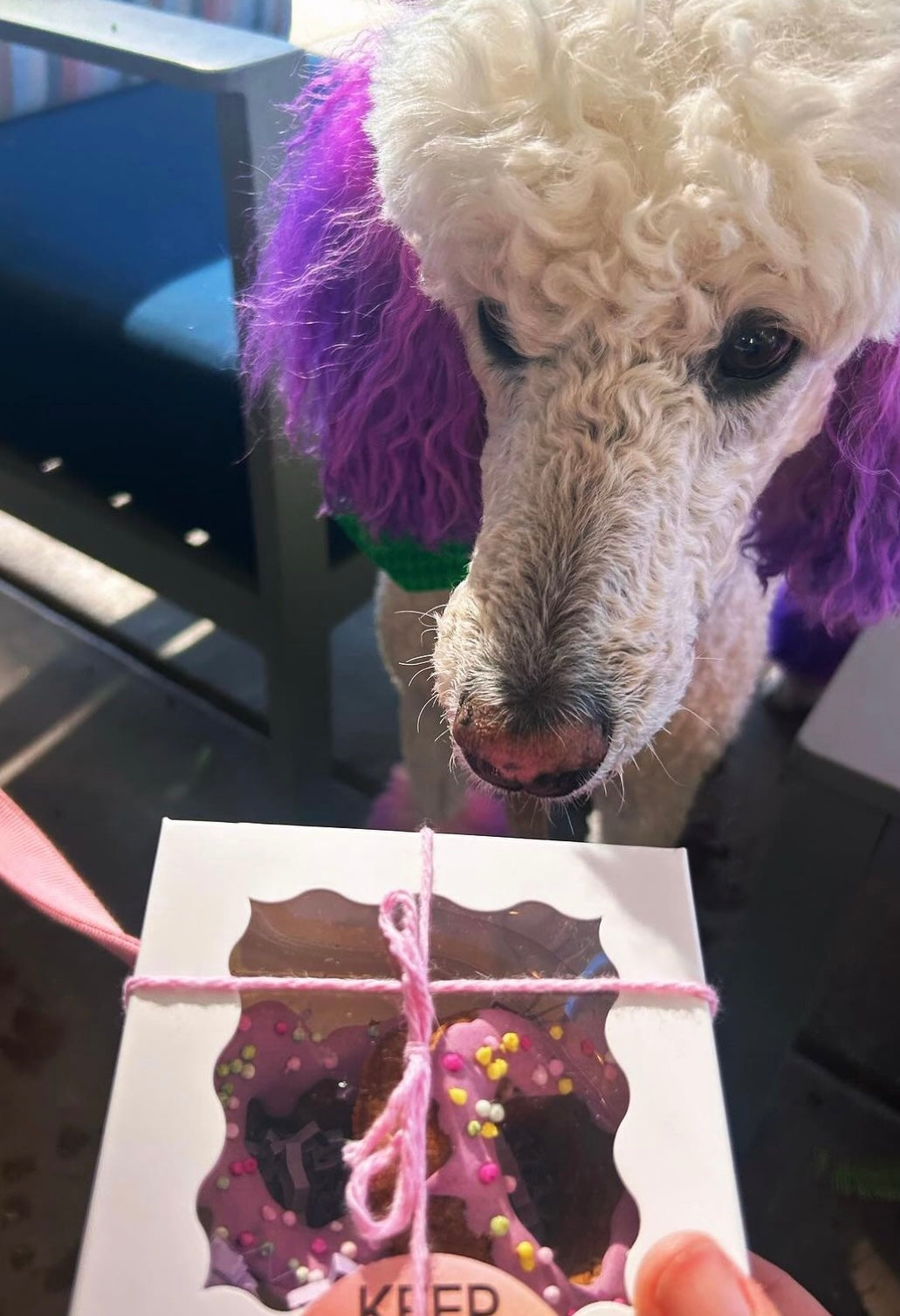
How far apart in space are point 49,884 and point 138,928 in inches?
23.3

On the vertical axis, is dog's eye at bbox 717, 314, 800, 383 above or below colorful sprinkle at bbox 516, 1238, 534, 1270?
above

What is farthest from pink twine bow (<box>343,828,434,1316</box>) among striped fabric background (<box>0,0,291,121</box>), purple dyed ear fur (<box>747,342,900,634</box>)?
striped fabric background (<box>0,0,291,121</box>)

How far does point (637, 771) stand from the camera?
2.67ft

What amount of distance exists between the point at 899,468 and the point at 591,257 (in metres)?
0.27

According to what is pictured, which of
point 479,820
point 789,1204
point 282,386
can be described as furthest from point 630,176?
point 789,1204

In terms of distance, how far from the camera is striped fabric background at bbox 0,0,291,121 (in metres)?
1.12

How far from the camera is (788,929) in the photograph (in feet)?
1.93

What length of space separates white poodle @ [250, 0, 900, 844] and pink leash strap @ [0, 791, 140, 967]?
0.18 meters

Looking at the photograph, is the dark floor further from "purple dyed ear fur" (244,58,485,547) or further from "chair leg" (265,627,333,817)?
"purple dyed ear fur" (244,58,485,547)

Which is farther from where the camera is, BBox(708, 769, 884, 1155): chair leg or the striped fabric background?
the striped fabric background

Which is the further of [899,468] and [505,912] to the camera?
[899,468]

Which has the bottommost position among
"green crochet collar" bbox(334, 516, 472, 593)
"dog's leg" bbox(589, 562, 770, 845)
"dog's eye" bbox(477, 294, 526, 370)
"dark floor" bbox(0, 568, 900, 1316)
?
"dark floor" bbox(0, 568, 900, 1316)

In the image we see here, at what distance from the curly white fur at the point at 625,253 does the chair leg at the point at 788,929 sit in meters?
0.12

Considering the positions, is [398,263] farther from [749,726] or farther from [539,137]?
[749,726]
